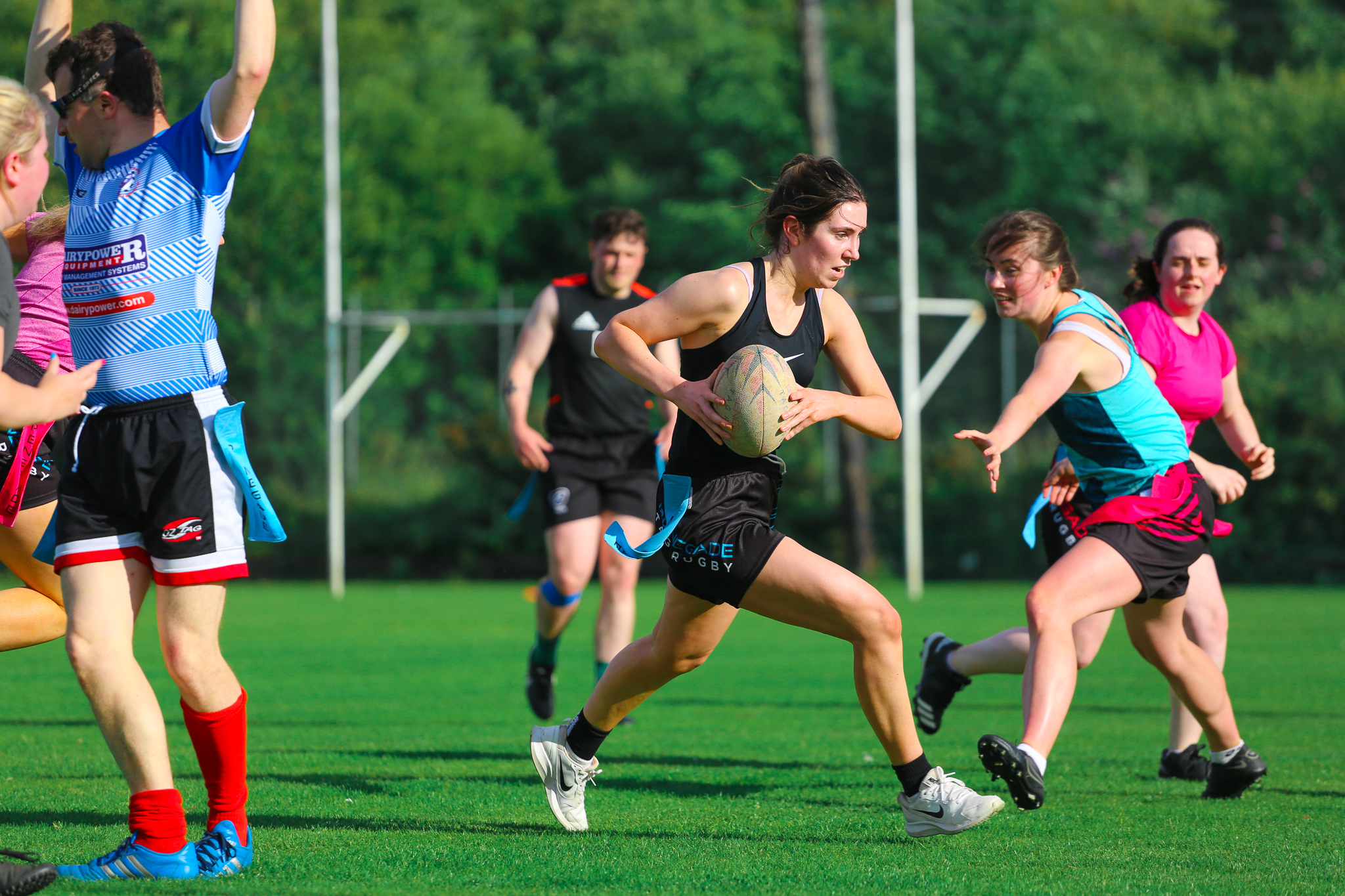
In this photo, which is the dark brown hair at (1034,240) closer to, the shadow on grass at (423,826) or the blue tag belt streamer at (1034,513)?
the blue tag belt streamer at (1034,513)

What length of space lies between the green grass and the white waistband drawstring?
1.14 meters

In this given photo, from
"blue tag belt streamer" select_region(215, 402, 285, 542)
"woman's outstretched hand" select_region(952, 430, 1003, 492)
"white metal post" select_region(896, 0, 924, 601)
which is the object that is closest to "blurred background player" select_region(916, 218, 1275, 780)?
"woman's outstretched hand" select_region(952, 430, 1003, 492)

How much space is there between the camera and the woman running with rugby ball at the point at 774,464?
14.9 ft

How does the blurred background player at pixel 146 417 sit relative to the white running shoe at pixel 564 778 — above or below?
above

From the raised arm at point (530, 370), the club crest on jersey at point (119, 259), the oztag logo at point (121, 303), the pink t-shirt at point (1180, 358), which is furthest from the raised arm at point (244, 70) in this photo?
the raised arm at point (530, 370)

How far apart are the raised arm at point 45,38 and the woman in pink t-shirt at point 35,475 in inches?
20.3

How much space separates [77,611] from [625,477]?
4.30 metres

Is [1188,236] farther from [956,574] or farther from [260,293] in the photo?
[260,293]

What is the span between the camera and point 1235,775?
5547 mm

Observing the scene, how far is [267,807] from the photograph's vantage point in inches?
207

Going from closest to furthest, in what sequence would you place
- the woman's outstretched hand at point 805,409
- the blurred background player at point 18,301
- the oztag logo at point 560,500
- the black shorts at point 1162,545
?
1. the blurred background player at point 18,301
2. the woman's outstretched hand at point 805,409
3. the black shorts at point 1162,545
4. the oztag logo at point 560,500

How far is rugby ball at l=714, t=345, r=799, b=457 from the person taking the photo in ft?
14.6

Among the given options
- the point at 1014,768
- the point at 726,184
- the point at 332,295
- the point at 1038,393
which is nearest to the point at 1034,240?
the point at 1038,393

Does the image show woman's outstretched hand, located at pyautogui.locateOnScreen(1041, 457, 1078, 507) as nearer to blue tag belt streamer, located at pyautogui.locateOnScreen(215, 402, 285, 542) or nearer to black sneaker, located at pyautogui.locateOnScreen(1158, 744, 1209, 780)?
black sneaker, located at pyautogui.locateOnScreen(1158, 744, 1209, 780)
